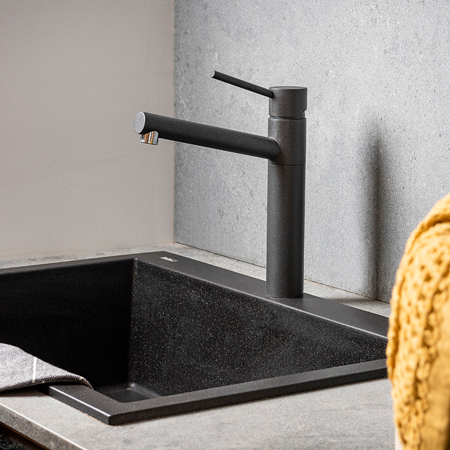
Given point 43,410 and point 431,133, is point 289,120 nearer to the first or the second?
point 431,133

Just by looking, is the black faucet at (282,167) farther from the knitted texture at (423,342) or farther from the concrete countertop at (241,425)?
the knitted texture at (423,342)

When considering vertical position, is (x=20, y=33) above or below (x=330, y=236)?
above

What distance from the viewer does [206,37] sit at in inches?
57.2

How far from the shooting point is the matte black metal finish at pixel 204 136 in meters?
1.01

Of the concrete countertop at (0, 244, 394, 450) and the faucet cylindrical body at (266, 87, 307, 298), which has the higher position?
the faucet cylindrical body at (266, 87, 307, 298)

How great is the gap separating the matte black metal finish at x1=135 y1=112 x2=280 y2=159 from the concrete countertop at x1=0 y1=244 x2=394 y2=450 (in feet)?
1.27

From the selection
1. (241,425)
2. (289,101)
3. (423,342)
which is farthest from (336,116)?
(423,342)

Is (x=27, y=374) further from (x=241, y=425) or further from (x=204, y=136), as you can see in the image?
(x=204, y=136)

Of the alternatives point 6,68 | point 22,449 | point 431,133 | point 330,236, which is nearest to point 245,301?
point 330,236

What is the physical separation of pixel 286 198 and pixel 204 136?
0.15 metres

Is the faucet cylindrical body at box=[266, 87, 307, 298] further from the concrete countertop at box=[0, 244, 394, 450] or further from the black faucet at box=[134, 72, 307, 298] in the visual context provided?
the concrete countertop at box=[0, 244, 394, 450]

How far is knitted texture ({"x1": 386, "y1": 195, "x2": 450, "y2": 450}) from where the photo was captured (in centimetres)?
34

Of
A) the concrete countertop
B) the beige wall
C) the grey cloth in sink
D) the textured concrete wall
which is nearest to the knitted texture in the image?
the concrete countertop

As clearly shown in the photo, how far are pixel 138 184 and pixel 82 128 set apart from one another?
0.53 ft
